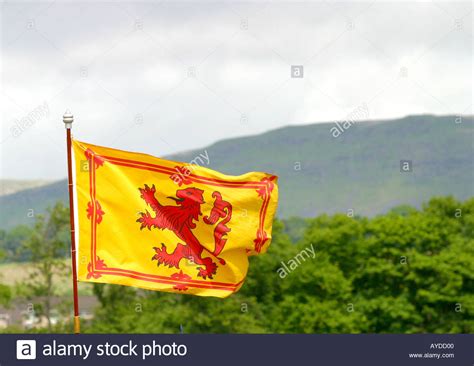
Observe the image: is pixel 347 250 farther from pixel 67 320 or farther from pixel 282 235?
pixel 67 320

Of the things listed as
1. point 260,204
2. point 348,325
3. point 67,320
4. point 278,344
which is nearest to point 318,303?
point 348,325

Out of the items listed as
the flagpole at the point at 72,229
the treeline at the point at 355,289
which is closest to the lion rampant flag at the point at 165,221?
the flagpole at the point at 72,229

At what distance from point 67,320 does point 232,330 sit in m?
23.2

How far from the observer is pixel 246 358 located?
34.2 m

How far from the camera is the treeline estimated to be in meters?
85.1

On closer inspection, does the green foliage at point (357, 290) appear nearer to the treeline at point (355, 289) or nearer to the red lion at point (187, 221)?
the treeline at point (355, 289)

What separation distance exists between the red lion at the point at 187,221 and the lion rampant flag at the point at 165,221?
0.07ft

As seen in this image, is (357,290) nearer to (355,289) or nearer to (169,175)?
(355,289)

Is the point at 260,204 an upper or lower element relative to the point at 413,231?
lower

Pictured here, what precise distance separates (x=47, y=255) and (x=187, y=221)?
76.6 m

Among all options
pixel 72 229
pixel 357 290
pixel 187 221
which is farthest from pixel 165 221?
pixel 357 290

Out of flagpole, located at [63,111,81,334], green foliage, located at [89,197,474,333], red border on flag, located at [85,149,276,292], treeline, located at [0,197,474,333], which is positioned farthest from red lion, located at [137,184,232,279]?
green foliage, located at [89,197,474,333]

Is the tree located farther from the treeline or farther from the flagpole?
the flagpole

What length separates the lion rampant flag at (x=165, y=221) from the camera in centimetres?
2662
